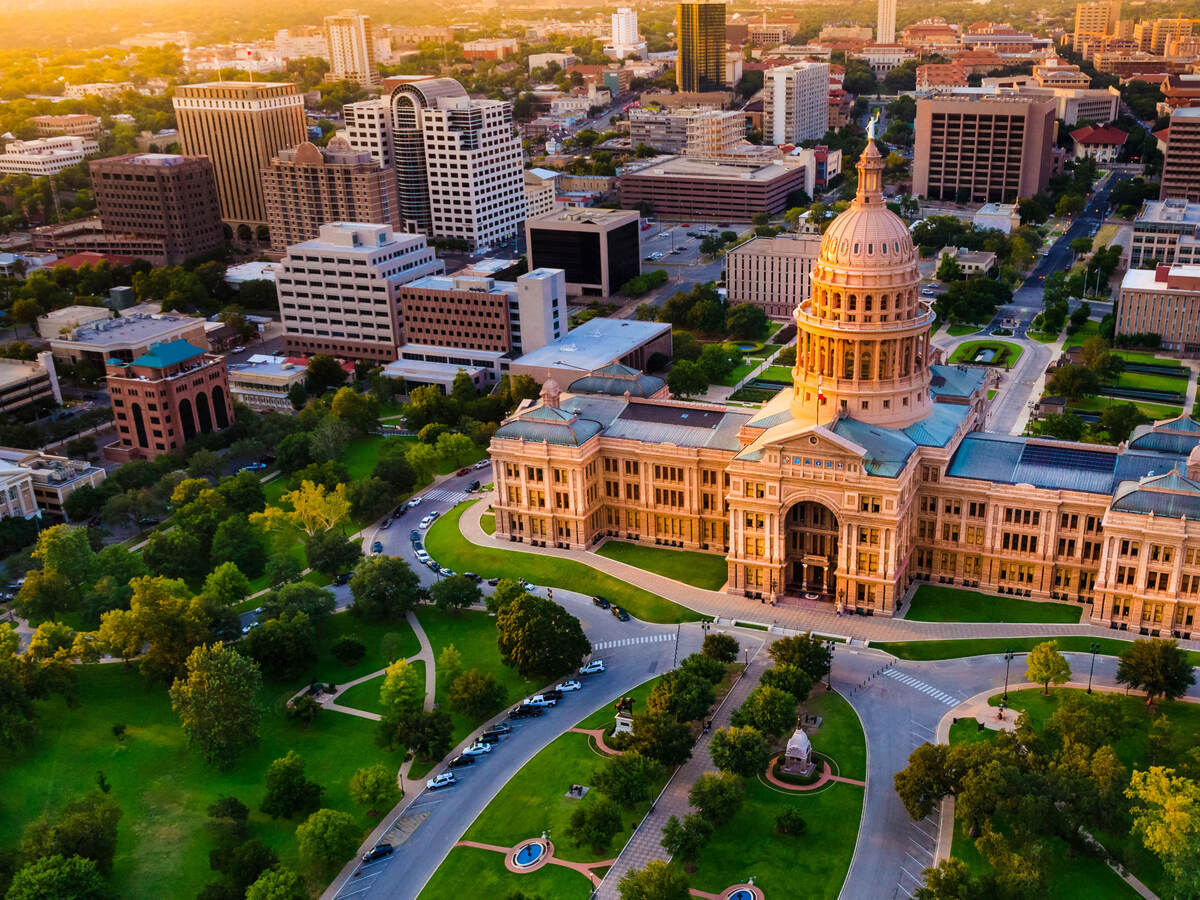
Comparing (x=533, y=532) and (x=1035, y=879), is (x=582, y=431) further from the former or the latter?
(x=1035, y=879)

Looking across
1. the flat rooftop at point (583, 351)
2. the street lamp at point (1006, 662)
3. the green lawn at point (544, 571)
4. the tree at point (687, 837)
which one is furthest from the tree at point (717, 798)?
the flat rooftop at point (583, 351)

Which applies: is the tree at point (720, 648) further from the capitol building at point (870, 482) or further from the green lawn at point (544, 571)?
the capitol building at point (870, 482)

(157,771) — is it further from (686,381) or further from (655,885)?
(686,381)

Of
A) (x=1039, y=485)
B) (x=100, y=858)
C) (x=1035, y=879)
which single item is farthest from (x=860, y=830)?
(x=100, y=858)

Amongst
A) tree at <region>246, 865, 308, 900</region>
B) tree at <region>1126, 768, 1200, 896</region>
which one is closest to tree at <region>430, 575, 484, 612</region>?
tree at <region>246, 865, 308, 900</region>

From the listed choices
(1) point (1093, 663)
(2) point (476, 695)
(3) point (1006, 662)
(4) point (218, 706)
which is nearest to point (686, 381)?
(3) point (1006, 662)
